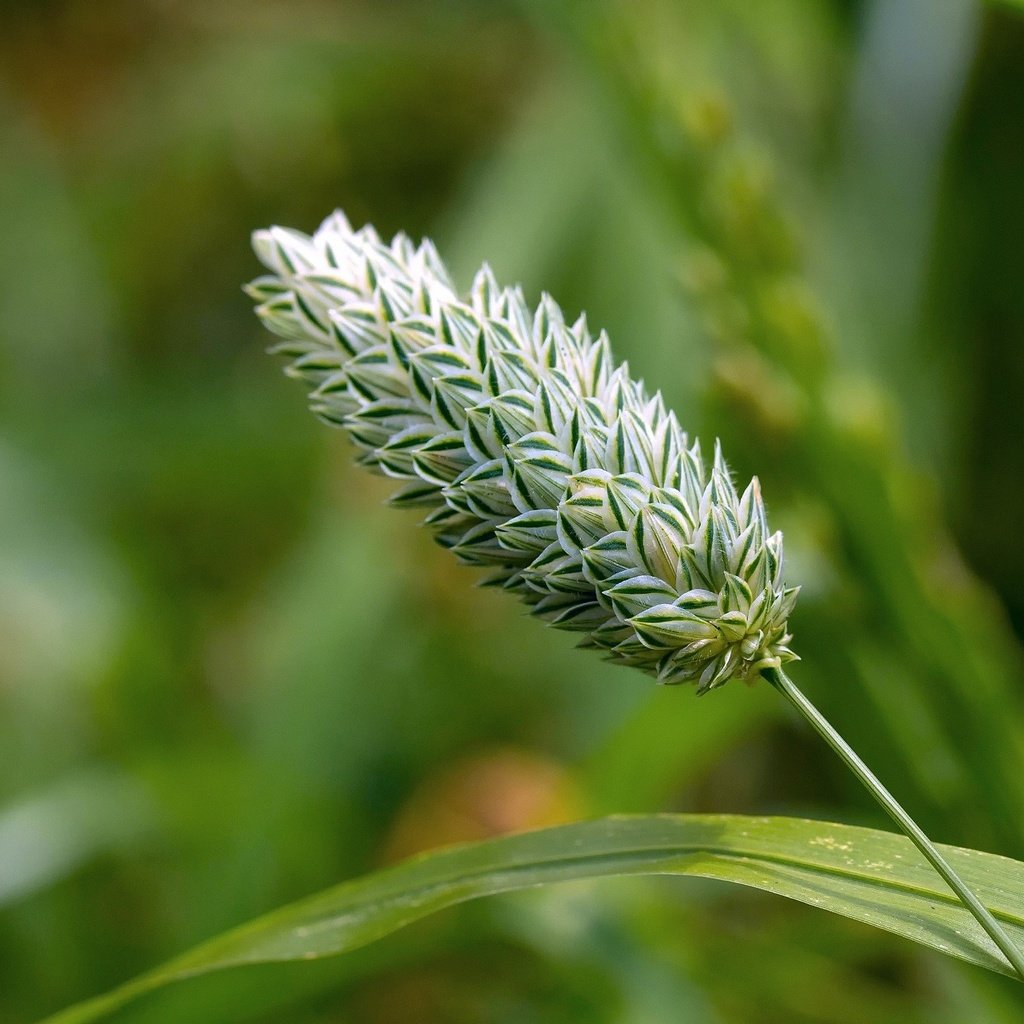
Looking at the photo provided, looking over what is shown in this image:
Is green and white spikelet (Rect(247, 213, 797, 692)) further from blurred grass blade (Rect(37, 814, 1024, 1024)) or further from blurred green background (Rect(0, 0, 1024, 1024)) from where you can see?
blurred green background (Rect(0, 0, 1024, 1024))

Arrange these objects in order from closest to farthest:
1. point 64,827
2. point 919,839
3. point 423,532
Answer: point 919,839, point 64,827, point 423,532

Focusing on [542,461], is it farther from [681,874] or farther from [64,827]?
[64,827]

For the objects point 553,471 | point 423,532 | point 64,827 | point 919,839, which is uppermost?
point 423,532

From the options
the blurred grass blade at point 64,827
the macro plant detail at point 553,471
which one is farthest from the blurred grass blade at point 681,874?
the blurred grass blade at point 64,827

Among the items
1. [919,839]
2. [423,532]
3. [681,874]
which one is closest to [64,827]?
[423,532]

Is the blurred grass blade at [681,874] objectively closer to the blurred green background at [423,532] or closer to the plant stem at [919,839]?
the plant stem at [919,839]
